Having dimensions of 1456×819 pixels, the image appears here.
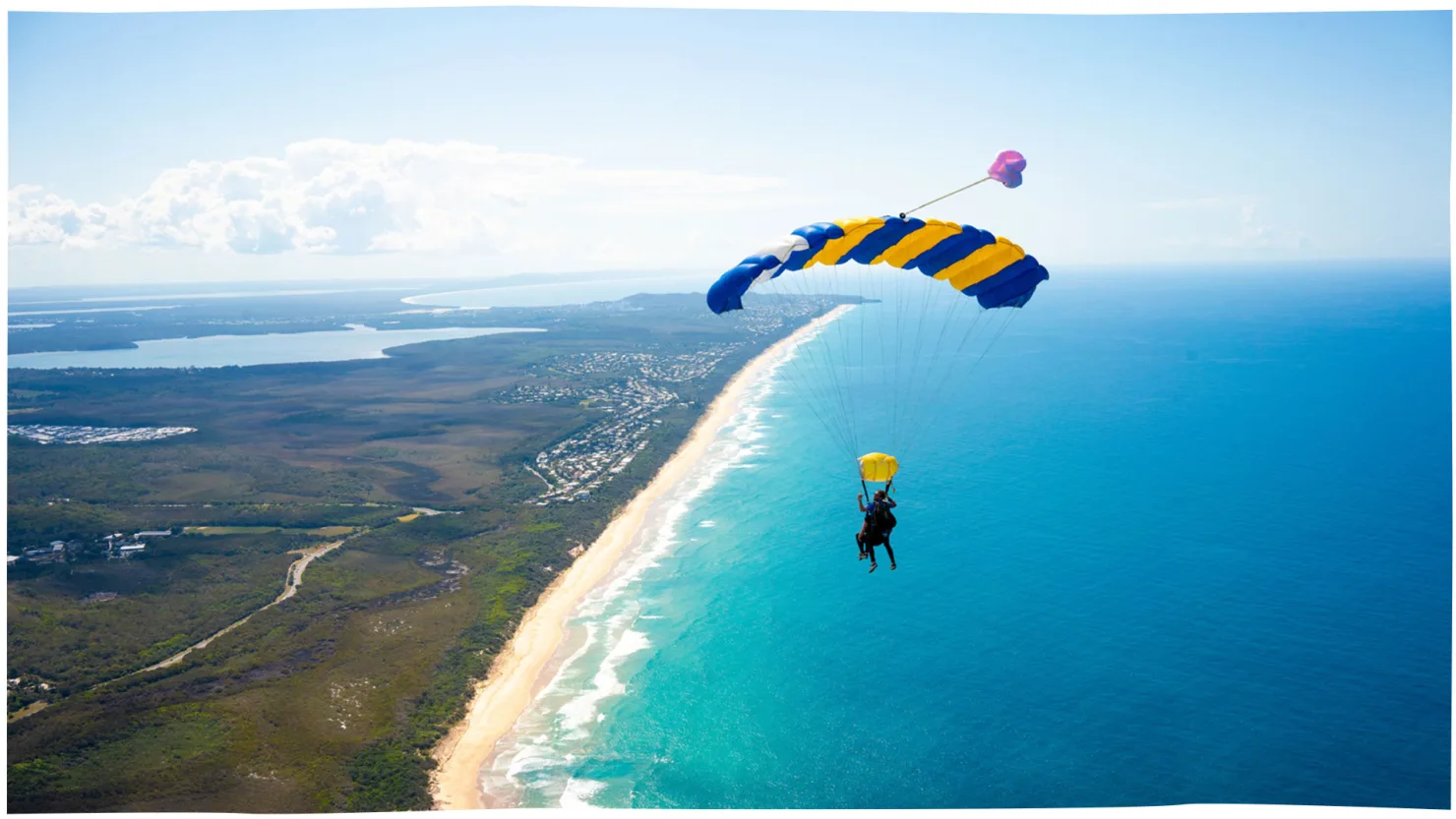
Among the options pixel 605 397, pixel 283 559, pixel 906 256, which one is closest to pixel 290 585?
pixel 283 559

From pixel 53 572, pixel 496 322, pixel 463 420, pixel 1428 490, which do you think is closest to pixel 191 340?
pixel 496 322

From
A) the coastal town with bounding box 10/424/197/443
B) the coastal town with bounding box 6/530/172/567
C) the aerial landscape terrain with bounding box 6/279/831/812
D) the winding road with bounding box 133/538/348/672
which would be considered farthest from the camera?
the coastal town with bounding box 10/424/197/443

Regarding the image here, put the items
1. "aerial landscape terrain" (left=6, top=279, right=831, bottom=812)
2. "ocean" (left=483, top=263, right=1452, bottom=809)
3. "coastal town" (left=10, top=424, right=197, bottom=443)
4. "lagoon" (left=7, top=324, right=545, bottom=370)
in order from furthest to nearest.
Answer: "lagoon" (left=7, top=324, right=545, bottom=370) < "coastal town" (left=10, top=424, right=197, bottom=443) < "aerial landscape terrain" (left=6, top=279, right=831, bottom=812) < "ocean" (left=483, top=263, right=1452, bottom=809)

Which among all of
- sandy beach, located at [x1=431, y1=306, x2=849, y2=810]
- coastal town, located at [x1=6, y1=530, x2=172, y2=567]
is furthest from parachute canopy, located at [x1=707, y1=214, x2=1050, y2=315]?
coastal town, located at [x1=6, y1=530, x2=172, y2=567]

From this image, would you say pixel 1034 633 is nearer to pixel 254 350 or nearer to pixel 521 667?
pixel 521 667

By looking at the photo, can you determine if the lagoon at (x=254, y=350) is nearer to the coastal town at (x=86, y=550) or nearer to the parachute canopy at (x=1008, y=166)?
the coastal town at (x=86, y=550)

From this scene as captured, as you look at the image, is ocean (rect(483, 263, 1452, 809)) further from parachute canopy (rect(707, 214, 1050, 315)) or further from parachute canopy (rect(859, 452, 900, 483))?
parachute canopy (rect(707, 214, 1050, 315))
